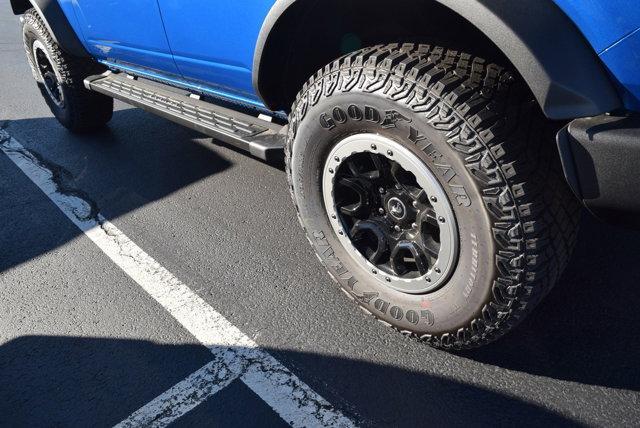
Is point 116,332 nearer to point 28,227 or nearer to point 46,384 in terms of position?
point 46,384

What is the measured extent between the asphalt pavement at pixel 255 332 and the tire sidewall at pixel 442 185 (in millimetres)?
183

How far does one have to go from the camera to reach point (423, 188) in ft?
6.07

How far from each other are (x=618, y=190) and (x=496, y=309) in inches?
22.6

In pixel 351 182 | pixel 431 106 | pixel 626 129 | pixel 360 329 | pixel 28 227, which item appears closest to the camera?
pixel 626 129

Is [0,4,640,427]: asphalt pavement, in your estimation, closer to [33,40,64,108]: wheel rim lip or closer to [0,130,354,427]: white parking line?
[0,130,354,427]: white parking line

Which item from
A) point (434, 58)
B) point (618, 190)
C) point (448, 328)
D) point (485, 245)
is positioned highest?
point (434, 58)

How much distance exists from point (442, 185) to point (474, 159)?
6.6 inches

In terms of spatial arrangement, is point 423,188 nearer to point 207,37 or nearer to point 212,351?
point 212,351

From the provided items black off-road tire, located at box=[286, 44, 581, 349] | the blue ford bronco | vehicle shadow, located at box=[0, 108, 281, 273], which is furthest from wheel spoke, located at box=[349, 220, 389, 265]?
vehicle shadow, located at box=[0, 108, 281, 273]

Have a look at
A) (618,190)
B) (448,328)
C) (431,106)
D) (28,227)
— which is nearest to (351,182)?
(431,106)

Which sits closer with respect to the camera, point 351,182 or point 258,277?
point 351,182

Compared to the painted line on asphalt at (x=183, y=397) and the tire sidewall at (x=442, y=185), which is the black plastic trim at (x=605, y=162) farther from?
the painted line on asphalt at (x=183, y=397)

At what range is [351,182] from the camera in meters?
2.12

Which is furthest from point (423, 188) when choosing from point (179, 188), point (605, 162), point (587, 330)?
point (179, 188)
